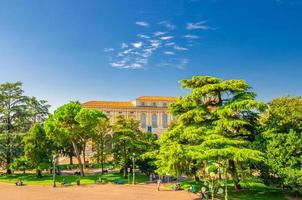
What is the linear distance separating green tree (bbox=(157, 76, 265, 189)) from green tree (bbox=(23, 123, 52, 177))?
23.0 metres

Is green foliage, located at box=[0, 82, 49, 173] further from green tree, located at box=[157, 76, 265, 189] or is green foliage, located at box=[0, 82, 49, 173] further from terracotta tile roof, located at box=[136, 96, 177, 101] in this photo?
terracotta tile roof, located at box=[136, 96, 177, 101]

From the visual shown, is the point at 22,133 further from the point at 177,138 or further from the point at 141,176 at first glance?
the point at 177,138

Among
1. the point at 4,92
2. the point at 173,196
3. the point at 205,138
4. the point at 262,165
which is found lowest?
the point at 173,196

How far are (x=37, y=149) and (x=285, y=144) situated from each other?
36639mm

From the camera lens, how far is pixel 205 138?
33.4m

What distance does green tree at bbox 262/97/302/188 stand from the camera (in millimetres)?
31003

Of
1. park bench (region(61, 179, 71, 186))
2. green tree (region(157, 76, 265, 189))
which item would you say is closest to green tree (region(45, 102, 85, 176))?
park bench (region(61, 179, 71, 186))

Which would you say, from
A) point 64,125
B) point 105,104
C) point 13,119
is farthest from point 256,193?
point 105,104

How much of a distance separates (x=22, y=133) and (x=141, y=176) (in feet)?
68.0

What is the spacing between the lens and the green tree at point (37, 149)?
52469 millimetres

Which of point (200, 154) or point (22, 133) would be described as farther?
point (22, 133)

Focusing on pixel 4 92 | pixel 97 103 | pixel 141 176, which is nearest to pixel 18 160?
pixel 4 92

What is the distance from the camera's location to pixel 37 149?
53312 millimetres

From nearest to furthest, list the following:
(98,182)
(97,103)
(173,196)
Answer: (173,196) → (98,182) → (97,103)
